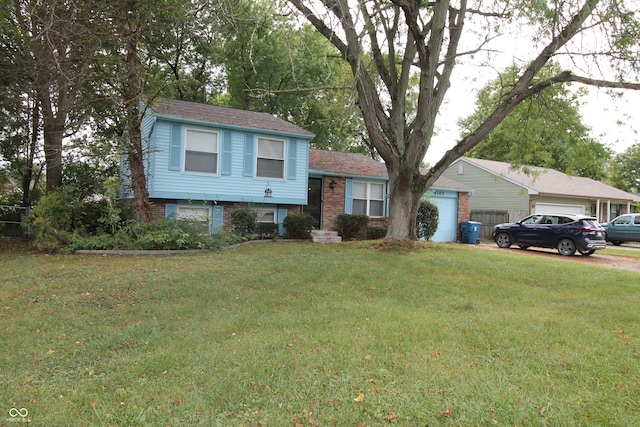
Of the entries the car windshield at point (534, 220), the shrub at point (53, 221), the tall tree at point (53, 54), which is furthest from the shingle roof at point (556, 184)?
the shrub at point (53, 221)

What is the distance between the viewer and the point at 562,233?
13.9 m

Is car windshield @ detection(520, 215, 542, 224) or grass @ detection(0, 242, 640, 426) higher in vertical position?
car windshield @ detection(520, 215, 542, 224)

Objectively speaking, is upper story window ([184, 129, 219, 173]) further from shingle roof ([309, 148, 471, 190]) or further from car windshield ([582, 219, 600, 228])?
car windshield ([582, 219, 600, 228])

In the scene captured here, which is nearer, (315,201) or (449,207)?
(315,201)

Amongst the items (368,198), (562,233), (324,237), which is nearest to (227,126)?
(324,237)

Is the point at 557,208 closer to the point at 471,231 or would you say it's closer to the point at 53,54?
the point at 471,231

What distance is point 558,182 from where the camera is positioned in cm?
2547

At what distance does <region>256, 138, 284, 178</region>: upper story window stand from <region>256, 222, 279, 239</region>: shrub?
5.71 ft

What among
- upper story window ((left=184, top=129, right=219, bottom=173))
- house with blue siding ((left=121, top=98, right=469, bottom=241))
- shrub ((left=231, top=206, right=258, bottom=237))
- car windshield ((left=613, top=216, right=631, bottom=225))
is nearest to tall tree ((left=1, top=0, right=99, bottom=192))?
house with blue siding ((left=121, top=98, right=469, bottom=241))

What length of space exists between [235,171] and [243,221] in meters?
1.74

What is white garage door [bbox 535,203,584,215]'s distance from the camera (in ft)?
75.3

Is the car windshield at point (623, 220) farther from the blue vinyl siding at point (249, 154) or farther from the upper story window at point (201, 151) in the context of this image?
the upper story window at point (201, 151)

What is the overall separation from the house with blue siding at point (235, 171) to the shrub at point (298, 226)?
487mm

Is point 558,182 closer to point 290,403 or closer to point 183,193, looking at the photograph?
point 183,193
